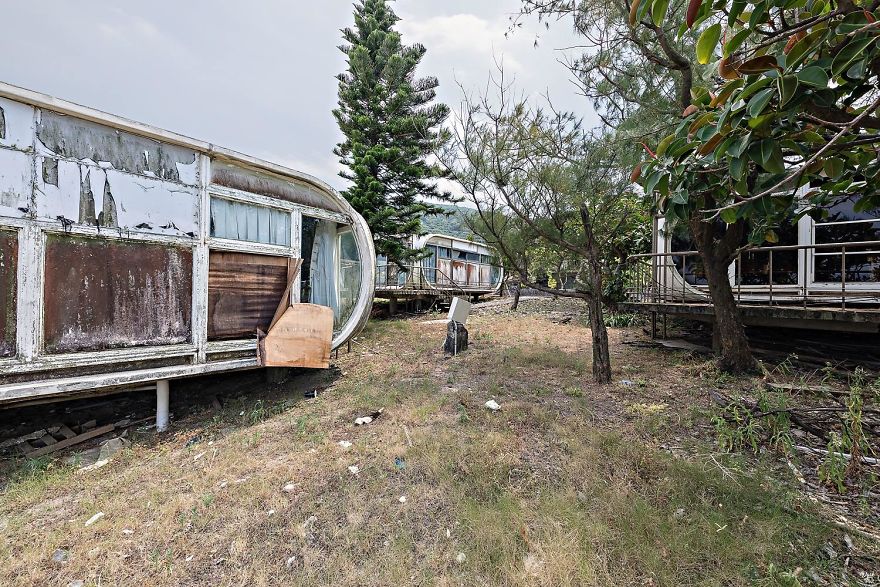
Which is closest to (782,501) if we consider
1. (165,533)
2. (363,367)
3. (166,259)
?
→ (165,533)

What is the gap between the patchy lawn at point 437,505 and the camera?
209cm

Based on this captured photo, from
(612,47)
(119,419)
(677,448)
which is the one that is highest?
(612,47)

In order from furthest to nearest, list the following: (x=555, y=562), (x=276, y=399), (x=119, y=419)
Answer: (x=276, y=399), (x=119, y=419), (x=555, y=562)

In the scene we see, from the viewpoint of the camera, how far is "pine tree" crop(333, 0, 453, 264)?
12.8 meters

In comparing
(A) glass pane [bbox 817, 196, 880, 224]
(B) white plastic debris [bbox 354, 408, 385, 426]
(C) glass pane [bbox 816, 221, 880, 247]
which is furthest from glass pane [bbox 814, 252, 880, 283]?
(B) white plastic debris [bbox 354, 408, 385, 426]

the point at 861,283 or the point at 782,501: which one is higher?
the point at 861,283

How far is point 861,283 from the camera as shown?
19.4 feet

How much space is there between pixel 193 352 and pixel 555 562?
426 cm

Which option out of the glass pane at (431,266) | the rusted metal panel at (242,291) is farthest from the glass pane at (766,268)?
the glass pane at (431,266)

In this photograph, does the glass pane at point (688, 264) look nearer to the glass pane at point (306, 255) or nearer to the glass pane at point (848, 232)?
the glass pane at point (848, 232)

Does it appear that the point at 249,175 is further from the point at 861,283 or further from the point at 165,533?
the point at 861,283

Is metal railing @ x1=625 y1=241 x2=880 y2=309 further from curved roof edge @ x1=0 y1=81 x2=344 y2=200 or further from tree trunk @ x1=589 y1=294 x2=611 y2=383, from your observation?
curved roof edge @ x1=0 y1=81 x2=344 y2=200

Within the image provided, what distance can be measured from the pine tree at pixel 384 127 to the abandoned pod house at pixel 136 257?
7553 millimetres

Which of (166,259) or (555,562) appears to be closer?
(555,562)
